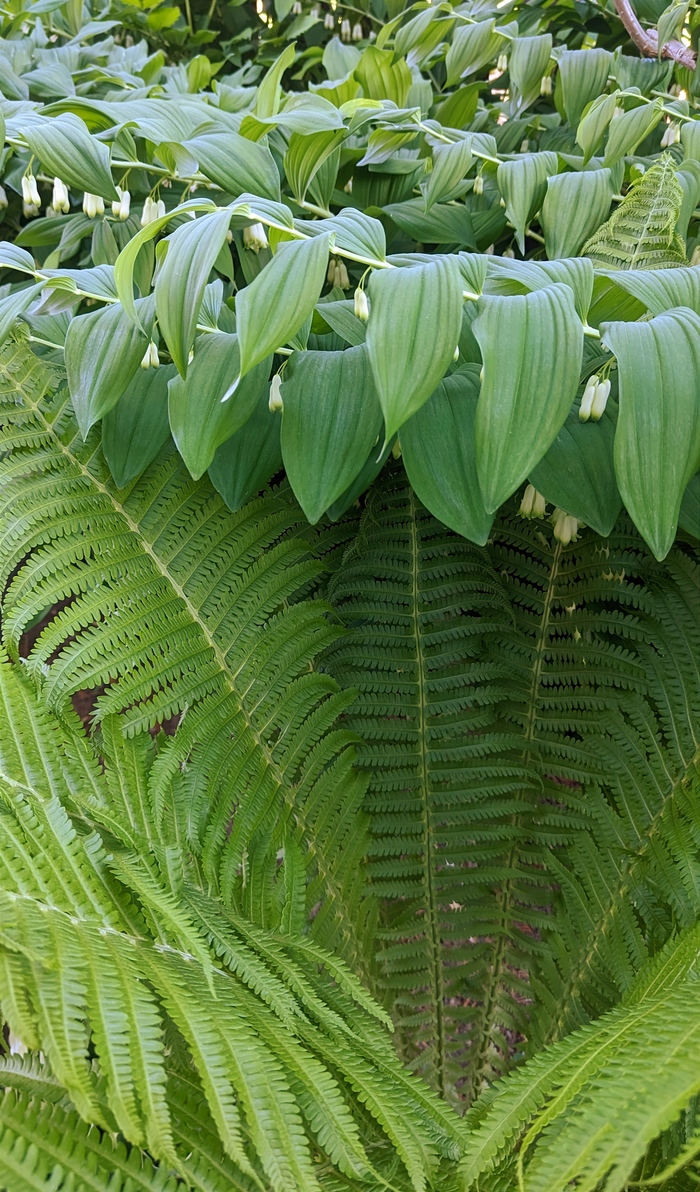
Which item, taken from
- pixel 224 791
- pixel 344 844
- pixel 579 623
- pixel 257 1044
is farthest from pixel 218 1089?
pixel 579 623

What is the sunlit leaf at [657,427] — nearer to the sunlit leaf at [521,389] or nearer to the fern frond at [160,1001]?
the sunlit leaf at [521,389]

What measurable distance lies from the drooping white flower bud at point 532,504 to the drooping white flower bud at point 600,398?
16 cm

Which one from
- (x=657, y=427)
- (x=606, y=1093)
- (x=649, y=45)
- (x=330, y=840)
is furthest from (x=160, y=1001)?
(x=649, y=45)

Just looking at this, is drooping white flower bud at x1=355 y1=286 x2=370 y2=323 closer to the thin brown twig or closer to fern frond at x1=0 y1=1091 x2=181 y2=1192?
fern frond at x1=0 y1=1091 x2=181 y2=1192

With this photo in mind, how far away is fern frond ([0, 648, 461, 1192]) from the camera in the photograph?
38cm

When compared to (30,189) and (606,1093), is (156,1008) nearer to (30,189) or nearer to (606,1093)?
(606,1093)

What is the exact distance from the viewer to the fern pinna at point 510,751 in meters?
0.78

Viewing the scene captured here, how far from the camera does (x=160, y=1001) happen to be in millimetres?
467

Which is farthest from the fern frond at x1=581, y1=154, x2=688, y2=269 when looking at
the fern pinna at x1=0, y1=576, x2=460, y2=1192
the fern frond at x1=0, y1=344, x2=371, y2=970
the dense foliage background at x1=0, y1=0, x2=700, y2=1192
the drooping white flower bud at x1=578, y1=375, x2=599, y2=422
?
the fern pinna at x1=0, y1=576, x2=460, y2=1192

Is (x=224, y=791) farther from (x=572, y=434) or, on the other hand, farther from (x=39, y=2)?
(x=39, y=2)

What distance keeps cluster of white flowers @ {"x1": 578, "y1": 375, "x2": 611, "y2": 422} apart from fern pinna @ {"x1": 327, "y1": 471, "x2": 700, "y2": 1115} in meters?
0.21

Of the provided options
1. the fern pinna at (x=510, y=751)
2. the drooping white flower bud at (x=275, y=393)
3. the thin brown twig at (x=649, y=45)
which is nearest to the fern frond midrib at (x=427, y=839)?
the fern pinna at (x=510, y=751)

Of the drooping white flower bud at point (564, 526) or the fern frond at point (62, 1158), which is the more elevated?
the drooping white flower bud at point (564, 526)

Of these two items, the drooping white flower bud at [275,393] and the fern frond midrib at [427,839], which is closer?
the drooping white flower bud at [275,393]
